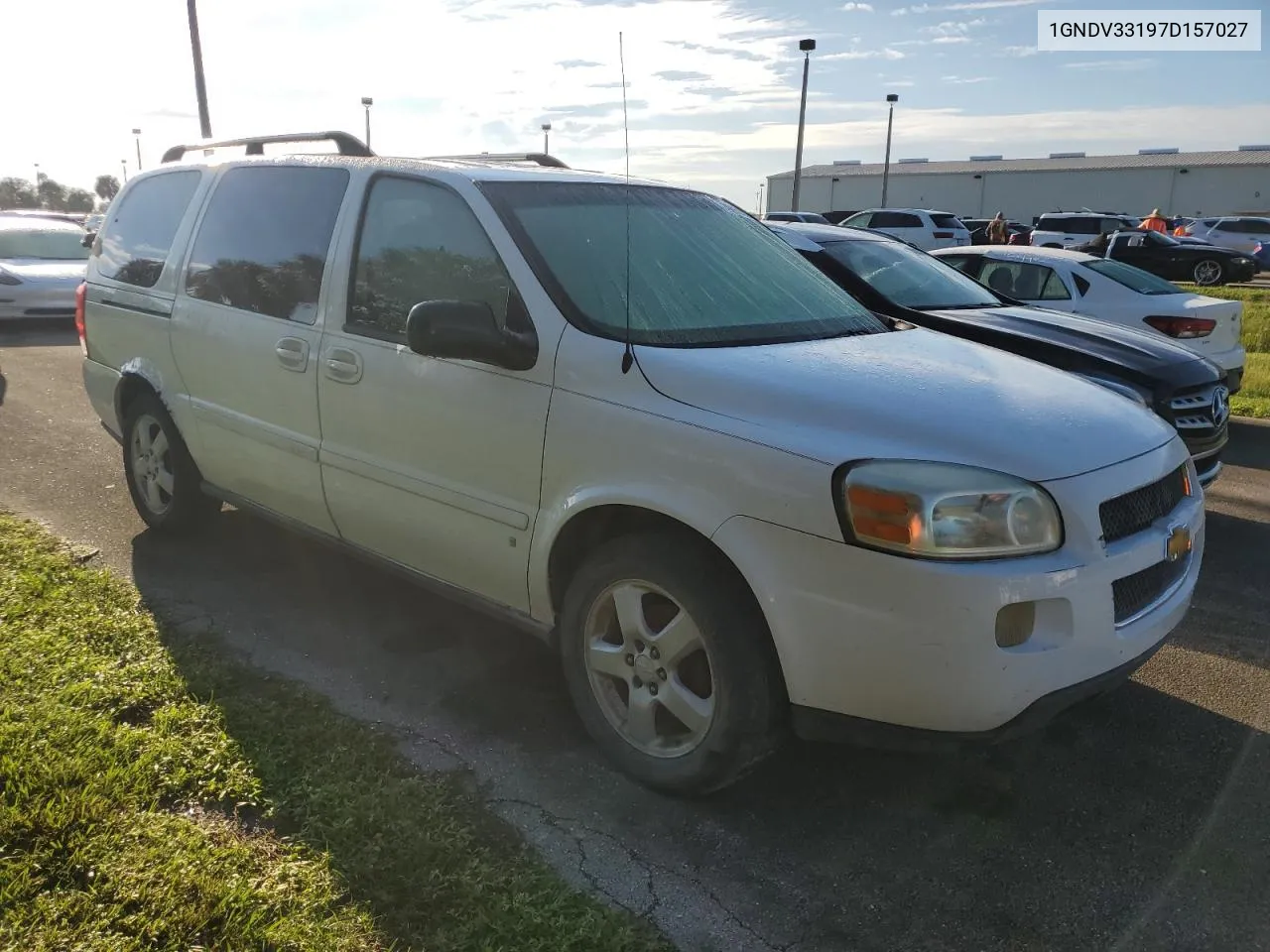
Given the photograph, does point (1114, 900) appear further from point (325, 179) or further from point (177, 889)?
point (325, 179)

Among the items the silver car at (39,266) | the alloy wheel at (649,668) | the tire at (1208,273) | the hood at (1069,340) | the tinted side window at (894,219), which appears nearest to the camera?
the alloy wheel at (649,668)

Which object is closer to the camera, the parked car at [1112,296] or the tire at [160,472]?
the tire at [160,472]

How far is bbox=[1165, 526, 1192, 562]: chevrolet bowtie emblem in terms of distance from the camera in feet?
9.41

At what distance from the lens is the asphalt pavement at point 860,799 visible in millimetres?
2500

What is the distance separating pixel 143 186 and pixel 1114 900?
5215 millimetres

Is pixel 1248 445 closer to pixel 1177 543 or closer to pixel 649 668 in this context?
pixel 1177 543

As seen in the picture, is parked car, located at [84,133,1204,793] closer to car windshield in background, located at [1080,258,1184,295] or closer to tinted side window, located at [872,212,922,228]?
car windshield in background, located at [1080,258,1184,295]

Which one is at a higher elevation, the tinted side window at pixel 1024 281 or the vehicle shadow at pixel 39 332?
the tinted side window at pixel 1024 281

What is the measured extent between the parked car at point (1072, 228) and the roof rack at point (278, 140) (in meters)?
25.2

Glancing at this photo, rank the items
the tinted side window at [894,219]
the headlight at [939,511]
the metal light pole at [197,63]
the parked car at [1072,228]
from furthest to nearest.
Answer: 1. the tinted side window at [894,219]
2. the parked car at [1072,228]
3. the metal light pole at [197,63]
4. the headlight at [939,511]

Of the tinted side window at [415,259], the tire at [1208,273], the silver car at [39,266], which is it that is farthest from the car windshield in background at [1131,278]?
the tire at [1208,273]

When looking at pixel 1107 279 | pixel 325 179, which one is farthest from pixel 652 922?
pixel 1107 279

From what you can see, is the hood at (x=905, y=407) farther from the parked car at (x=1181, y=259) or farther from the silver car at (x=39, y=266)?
the parked car at (x=1181, y=259)

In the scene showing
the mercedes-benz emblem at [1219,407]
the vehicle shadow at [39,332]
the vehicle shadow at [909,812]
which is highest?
the mercedes-benz emblem at [1219,407]
